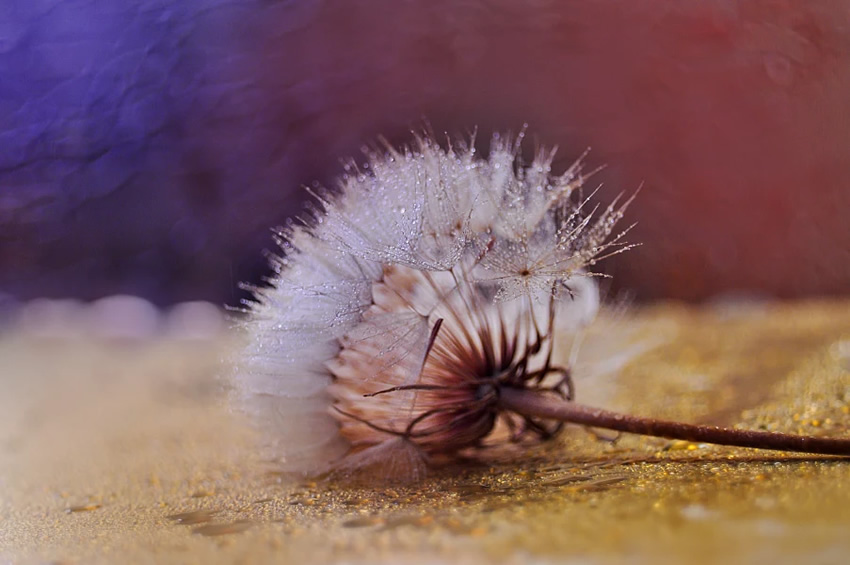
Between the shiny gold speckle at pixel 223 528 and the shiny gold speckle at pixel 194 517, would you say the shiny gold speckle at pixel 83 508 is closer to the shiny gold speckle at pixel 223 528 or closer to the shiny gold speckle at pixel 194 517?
the shiny gold speckle at pixel 194 517

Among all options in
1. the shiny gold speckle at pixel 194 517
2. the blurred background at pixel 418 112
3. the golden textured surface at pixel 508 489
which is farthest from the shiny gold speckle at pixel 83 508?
the blurred background at pixel 418 112

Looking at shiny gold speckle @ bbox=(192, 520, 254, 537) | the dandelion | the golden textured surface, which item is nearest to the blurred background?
the golden textured surface

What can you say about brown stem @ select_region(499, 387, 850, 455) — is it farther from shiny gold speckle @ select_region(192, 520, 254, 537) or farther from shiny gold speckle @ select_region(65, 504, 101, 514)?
shiny gold speckle @ select_region(65, 504, 101, 514)

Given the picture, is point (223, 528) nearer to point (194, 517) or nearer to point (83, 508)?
point (194, 517)

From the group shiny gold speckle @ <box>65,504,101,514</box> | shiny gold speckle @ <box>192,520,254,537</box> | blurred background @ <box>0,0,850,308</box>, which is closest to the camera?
shiny gold speckle @ <box>192,520,254,537</box>

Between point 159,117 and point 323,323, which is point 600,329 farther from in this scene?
point 159,117

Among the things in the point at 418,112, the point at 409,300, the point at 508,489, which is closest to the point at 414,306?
the point at 409,300

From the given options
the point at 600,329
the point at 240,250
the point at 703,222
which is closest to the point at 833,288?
the point at 703,222
